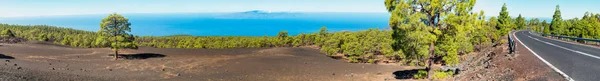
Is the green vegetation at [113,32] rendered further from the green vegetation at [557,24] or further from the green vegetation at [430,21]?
the green vegetation at [557,24]

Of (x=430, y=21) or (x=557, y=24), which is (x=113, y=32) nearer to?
(x=430, y=21)

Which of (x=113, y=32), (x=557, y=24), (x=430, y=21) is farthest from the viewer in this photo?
(x=557, y=24)

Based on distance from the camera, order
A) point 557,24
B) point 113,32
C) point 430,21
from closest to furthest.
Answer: point 430,21 < point 113,32 < point 557,24

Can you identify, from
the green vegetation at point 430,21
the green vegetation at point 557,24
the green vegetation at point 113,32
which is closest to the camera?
the green vegetation at point 430,21

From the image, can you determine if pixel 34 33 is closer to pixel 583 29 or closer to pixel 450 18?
pixel 450 18

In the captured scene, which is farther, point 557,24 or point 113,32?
point 557,24

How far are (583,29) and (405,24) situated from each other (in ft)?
151

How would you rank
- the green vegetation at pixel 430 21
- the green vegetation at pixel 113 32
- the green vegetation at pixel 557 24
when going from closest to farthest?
the green vegetation at pixel 430 21 → the green vegetation at pixel 113 32 → the green vegetation at pixel 557 24

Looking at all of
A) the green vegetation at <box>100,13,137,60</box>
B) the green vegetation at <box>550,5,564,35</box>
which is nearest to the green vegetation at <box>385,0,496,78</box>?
the green vegetation at <box>100,13,137,60</box>

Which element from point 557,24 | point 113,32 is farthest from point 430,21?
point 557,24

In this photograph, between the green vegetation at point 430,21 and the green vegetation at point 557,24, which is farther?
the green vegetation at point 557,24

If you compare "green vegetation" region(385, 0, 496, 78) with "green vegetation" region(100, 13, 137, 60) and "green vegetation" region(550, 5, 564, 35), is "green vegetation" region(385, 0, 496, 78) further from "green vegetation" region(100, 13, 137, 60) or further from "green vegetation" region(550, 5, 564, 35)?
"green vegetation" region(550, 5, 564, 35)

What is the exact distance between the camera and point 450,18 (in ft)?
46.4

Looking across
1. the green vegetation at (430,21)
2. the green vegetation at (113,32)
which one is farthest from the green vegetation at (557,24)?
the green vegetation at (113,32)
